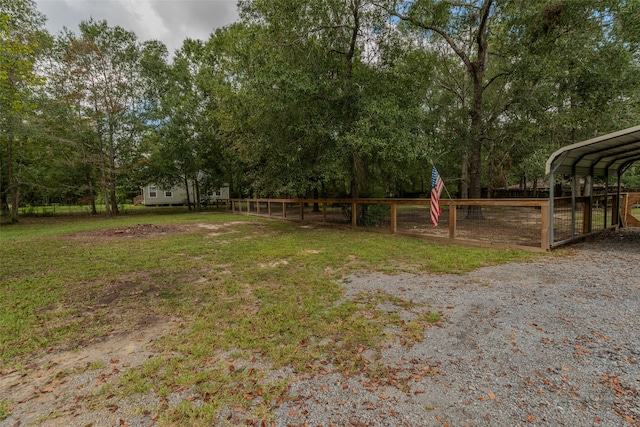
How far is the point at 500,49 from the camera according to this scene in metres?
11.2

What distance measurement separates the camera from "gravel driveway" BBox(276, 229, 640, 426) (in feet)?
6.16

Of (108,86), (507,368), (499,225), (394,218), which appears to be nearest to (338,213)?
(394,218)

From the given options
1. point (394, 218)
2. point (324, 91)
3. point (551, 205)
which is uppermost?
point (324, 91)

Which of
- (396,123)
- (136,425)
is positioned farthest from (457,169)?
(136,425)

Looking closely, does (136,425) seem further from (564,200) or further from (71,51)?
(71,51)

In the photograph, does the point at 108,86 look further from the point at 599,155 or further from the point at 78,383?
the point at 599,155

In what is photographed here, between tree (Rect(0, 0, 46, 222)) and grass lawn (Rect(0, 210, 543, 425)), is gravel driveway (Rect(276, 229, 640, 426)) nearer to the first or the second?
grass lawn (Rect(0, 210, 543, 425))

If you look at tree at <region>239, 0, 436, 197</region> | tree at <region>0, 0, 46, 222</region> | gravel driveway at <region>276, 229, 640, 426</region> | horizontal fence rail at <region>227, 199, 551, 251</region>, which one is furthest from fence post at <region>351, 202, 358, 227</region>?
tree at <region>0, 0, 46, 222</region>

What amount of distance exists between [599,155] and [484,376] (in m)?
8.35

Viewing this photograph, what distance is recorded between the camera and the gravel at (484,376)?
74.0 inches

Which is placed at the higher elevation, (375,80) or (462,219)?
(375,80)

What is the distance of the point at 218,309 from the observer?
366cm

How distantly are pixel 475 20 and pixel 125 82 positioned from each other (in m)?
20.1

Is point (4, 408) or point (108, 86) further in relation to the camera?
point (108, 86)
